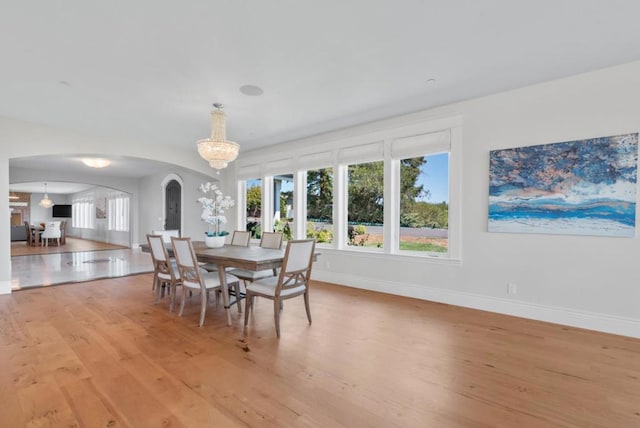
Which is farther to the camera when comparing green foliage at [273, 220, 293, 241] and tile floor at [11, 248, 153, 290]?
green foliage at [273, 220, 293, 241]

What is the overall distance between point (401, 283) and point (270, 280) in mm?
2127

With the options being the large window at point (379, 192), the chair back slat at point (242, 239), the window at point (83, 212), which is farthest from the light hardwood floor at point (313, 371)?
the window at point (83, 212)

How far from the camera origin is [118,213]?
476 inches

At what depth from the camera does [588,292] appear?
3.18m

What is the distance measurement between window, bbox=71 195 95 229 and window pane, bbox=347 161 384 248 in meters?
14.2

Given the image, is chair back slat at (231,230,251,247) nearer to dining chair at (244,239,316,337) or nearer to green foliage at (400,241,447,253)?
dining chair at (244,239,316,337)

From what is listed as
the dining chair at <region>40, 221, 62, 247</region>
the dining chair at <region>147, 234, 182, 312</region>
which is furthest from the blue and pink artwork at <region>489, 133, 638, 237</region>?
the dining chair at <region>40, 221, 62, 247</region>

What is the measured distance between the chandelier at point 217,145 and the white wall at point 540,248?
2489mm

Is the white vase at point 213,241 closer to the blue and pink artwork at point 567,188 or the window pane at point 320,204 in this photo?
the window pane at point 320,204

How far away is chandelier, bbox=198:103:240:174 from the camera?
373 centimetres

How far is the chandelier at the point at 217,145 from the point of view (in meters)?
3.73

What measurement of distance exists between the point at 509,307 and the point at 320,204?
11.0ft

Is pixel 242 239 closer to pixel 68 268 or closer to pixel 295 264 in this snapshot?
pixel 295 264

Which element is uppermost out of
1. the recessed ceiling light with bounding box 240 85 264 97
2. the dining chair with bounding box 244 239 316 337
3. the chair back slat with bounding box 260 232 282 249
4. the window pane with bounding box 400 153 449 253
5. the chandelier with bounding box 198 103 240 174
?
the recessed ceiling light with bounding box 240 85 264 97
